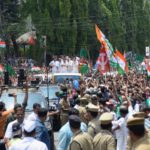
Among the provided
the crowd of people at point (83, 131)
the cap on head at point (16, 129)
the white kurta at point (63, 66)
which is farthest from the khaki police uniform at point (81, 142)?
the white kurta at point (63, 66)

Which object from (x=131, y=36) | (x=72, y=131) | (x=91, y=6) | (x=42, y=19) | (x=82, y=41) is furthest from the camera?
(x=131, y=36)

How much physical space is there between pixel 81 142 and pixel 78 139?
0.18 feet

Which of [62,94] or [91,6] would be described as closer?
[62,94]

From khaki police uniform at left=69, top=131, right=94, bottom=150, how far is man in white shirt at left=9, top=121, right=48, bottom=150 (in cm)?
52

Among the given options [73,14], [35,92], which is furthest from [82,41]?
[35,92]

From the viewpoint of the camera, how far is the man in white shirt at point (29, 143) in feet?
21.9

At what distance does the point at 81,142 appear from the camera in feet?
23.5

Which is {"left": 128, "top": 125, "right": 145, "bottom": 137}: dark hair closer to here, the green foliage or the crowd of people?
the crowd of people

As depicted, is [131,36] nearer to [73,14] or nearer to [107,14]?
[107,14]

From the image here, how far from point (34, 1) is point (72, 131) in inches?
1943

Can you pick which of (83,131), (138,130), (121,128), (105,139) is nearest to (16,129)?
(83,131)

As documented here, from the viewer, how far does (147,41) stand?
77.7 metres

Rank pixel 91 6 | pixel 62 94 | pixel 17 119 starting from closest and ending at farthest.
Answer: pixel 17 119 → pixel 62 94 → pixel 91 6

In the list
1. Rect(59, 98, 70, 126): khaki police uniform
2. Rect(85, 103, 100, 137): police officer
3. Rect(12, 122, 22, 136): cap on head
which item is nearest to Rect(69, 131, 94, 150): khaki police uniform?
Rect(12, 122, 22, 136): cap on head
